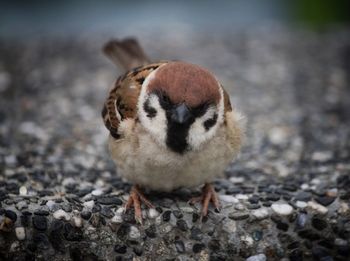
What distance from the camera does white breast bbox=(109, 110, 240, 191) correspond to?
253 centimetres

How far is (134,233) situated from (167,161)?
0.34m

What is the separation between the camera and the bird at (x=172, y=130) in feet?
7.86

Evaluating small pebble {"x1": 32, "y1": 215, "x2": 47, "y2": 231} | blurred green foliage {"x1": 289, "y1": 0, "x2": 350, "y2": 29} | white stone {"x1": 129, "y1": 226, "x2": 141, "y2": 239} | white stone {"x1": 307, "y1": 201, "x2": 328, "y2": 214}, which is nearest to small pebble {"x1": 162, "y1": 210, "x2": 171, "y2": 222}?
white stone {"x1": 129, "y1": 226, "x2": 141, "y2": 239}

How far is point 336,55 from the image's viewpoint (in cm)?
500

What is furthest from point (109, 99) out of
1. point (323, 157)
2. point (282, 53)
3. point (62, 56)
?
point (282, 53)

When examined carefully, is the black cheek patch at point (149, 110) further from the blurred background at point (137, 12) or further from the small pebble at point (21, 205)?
the blurred background at point (137, 12)

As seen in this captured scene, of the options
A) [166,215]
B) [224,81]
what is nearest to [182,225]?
[166,215]

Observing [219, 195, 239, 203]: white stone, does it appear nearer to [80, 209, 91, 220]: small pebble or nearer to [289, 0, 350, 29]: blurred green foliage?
[80, 209, 91, 220]: small pebble

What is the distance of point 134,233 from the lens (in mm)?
2604

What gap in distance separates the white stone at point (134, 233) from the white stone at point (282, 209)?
586 millimetres

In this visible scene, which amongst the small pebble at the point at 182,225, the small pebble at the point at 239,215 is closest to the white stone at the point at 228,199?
the small pebble at the point at 239,215

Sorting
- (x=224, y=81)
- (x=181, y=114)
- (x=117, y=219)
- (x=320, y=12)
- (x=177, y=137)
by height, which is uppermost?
(x=320, y=12)

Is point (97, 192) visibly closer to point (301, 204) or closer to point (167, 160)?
point (167, 160)

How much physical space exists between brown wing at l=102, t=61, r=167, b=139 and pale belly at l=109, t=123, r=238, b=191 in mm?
98
